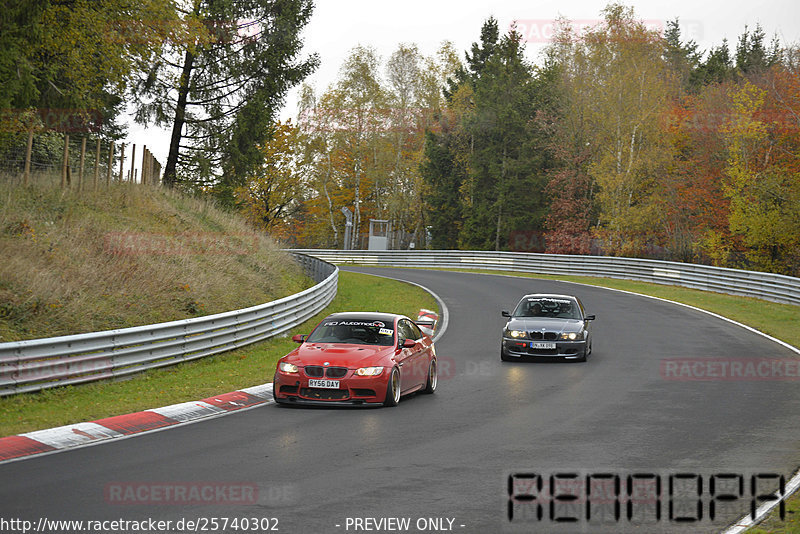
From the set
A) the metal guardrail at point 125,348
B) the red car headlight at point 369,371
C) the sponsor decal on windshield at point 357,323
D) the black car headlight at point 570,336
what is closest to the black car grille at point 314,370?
the red car headlight at point 369,371

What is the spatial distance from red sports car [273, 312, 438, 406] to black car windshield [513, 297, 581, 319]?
696cm

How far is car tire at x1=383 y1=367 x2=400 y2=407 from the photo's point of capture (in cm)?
1277

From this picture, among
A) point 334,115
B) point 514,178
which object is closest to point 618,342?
point 514,178

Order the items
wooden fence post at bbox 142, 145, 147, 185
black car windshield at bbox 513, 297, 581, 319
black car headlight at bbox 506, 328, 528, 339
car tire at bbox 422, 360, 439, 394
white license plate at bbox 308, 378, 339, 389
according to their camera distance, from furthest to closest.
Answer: wooden fence post at bbox 142, 145, 147, 185, black car windshield at bbox 513, 297, 581, 319, black car headlight at bbox 506, 328, 528, 339, car tire at bbox 422, 360, 439, 394, white license plate at bbox 308, 378, 339, 389

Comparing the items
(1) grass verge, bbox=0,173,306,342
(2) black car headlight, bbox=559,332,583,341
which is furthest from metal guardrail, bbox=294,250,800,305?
(1) grass verge, bbox=0,173,306,342

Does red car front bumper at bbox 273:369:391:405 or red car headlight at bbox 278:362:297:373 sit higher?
red car headlight at bbox 278:362:297:373

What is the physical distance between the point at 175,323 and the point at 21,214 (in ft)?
22.0

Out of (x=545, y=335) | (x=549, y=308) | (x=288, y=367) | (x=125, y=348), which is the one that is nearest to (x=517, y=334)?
(x=545, y=335)

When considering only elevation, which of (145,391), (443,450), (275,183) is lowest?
(145,391)

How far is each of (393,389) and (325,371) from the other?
110 centimetres

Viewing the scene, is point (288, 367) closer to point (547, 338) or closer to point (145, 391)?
point (145, 391)

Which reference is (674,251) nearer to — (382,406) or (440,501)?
(382,406)

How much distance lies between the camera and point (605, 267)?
48094 mm

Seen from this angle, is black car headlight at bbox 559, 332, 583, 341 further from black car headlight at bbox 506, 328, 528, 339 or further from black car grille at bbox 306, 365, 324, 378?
black car grille at bbox 306, 365, 324, 378
